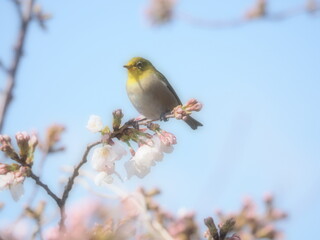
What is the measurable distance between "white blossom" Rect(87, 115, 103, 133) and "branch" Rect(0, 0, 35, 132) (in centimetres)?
97

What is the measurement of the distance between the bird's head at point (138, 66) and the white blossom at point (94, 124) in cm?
173

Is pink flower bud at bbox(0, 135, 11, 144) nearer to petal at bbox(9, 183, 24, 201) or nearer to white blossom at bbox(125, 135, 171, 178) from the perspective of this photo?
petal at bbox(9, 183, 24, 201)

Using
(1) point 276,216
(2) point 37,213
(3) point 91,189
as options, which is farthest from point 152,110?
(1) point 276,216

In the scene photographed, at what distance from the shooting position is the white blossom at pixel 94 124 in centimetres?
218

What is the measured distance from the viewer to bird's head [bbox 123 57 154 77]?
392 centimetres

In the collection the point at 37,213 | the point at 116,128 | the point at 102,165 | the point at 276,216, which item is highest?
the point at 116,128

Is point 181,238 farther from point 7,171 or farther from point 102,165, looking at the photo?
point 7,171

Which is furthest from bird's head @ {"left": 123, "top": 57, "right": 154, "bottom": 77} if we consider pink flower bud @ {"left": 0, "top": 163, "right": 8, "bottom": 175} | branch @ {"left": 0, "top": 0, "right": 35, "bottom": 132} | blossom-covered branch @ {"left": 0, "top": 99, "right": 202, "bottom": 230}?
pink flower bud @ {"left": 0, "top": 163, "right": 8, "bottom": 175}

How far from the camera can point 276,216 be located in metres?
4.57

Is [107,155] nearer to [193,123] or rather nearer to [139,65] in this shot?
[193,123]

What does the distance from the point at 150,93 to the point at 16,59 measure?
113cm

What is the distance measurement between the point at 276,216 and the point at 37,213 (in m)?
2.80

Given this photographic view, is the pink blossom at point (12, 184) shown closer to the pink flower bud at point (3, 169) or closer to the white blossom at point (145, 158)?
the pink flower bud at point (3, 169)

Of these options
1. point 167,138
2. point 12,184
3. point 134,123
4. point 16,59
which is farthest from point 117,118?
point 16,59
